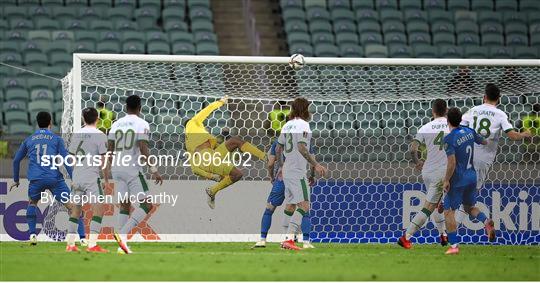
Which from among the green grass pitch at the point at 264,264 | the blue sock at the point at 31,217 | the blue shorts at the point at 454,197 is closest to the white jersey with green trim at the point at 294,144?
the green grass pitch at the point at 264,264

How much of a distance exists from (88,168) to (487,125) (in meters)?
4.92

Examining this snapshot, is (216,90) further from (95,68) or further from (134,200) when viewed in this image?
(134,200)

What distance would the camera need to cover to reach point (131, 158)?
1281cm

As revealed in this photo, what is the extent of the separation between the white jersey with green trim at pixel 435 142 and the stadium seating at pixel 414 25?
29.7ft

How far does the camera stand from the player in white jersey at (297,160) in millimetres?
13570

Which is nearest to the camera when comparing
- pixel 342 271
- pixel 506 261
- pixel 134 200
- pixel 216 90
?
pixel 342 271

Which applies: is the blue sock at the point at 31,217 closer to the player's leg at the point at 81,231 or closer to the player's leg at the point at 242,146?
the player's leg at the point at 81,231

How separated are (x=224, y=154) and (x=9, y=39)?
8.79 meters

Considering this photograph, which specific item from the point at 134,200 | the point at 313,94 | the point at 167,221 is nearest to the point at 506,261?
the point at 134,200

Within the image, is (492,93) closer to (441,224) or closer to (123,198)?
(441,224)

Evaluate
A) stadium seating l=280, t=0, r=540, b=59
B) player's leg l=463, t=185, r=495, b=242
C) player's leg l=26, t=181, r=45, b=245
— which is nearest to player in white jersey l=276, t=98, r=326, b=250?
player's leg l=463, t=185, r=495, b=242

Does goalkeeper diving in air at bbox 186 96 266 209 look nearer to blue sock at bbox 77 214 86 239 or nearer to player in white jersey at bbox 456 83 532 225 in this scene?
blue sock at bbox 77 214 86 239

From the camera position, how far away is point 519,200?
16.4 meters

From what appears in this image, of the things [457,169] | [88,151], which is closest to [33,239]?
[88,151]
